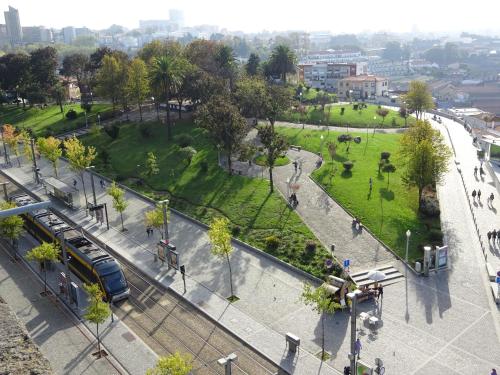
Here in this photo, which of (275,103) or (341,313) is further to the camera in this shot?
(275,103)

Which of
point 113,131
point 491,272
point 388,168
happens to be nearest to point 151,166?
point 113,131

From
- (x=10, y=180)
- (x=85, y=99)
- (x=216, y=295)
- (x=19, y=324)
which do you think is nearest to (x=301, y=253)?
(x=216, y=295)

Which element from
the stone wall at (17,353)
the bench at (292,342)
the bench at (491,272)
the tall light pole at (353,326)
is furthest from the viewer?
the bench at (491,272)

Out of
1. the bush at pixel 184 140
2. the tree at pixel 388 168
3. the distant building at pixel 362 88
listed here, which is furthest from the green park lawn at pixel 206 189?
the distant building at pixel 362 88

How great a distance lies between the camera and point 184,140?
74.6 meters

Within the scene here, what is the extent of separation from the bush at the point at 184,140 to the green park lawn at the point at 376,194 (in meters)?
16.0

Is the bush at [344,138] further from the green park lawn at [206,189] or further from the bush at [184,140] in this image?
the bush at [184,140]

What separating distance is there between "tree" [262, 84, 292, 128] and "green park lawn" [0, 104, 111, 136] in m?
35.2

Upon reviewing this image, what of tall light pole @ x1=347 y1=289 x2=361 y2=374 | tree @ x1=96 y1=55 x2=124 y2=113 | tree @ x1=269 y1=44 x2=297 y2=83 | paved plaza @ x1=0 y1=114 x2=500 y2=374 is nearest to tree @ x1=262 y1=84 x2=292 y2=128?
tree @ x1=269 y1=44 x2=297 y2=83

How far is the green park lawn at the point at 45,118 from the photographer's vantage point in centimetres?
9300

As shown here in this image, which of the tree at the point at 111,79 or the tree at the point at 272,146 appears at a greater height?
the tree at the point at 111,79

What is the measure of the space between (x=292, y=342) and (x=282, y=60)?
86416mm

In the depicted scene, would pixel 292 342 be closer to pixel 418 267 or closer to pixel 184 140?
pixel 418 267

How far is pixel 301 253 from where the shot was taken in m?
44.3
